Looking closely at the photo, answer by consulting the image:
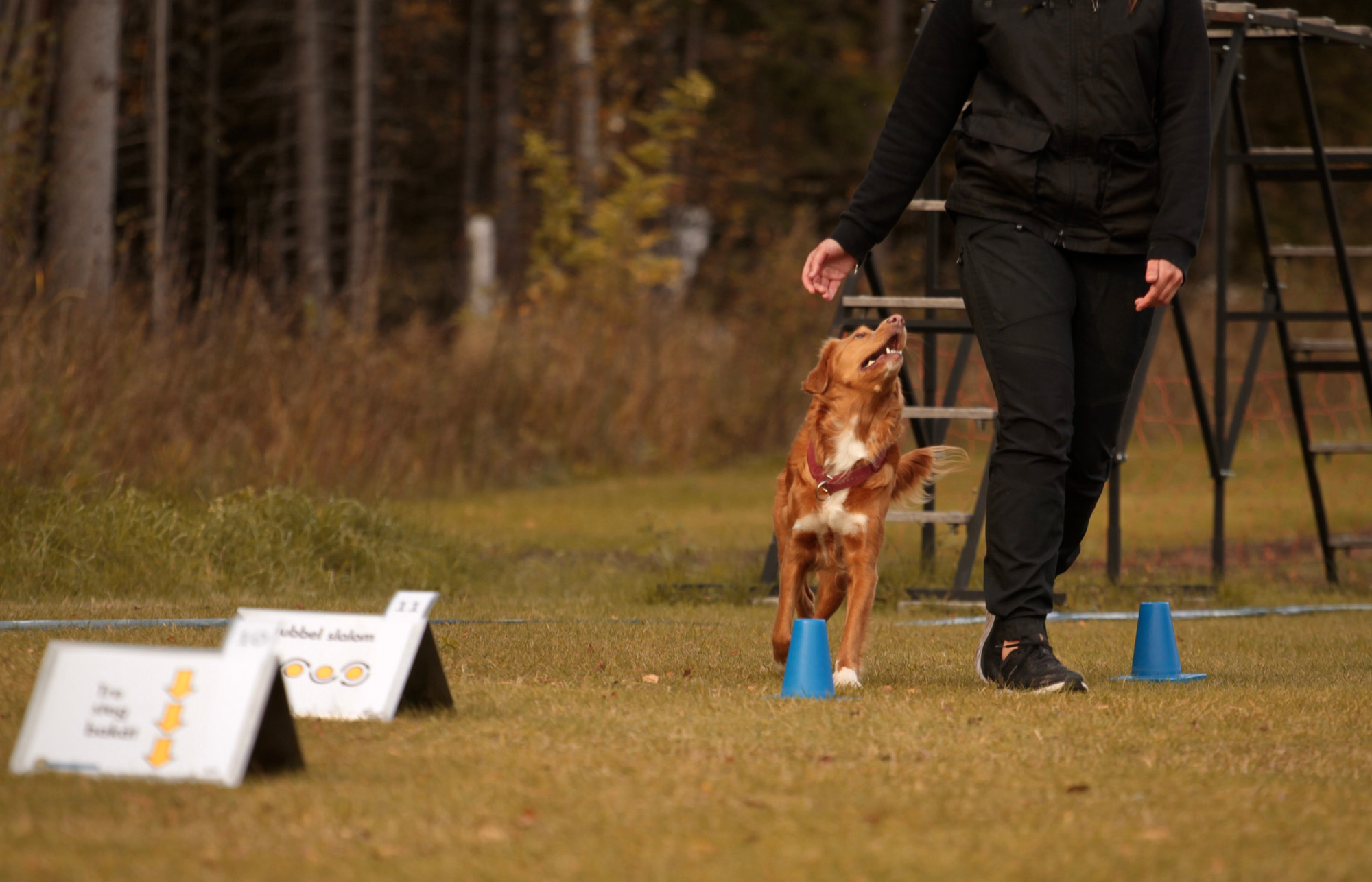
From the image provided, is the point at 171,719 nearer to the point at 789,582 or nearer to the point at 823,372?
the point at 789,582

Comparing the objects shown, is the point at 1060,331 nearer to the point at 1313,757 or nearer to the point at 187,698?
the point at 1313,757

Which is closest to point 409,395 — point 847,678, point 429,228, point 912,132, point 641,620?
point 641,620

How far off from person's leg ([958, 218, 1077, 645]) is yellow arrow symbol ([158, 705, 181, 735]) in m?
2.55

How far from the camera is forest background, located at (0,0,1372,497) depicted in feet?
34.8

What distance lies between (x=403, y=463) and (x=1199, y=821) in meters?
10.0

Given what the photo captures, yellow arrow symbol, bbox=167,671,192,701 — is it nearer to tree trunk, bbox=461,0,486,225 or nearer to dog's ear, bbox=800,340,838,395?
dog's ear, bbox=800,340,838,395

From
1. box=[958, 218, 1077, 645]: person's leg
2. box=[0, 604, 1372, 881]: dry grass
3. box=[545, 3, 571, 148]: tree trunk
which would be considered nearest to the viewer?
box=[0, 604, 1372, 881]: dry grass

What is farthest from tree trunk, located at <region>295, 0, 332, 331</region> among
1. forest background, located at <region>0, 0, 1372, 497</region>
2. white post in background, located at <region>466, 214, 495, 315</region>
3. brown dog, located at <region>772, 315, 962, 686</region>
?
brown dog, located at <region>772, 315, 962, 686</region>

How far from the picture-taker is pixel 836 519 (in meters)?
5.23

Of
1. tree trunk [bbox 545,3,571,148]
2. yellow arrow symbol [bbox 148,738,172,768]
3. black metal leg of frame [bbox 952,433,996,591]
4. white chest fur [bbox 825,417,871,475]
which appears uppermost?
tree trunk [bbox 545,3,571,148]

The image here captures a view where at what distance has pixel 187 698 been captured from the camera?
3.12 metres

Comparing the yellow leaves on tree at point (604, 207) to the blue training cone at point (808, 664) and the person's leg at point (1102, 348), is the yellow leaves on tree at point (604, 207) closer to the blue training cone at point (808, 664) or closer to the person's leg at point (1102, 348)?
the person's leg at point (1102, 348)

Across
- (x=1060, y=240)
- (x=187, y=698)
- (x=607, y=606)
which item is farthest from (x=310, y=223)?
(x=187, y=698)

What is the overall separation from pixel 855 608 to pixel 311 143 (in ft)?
52.7
